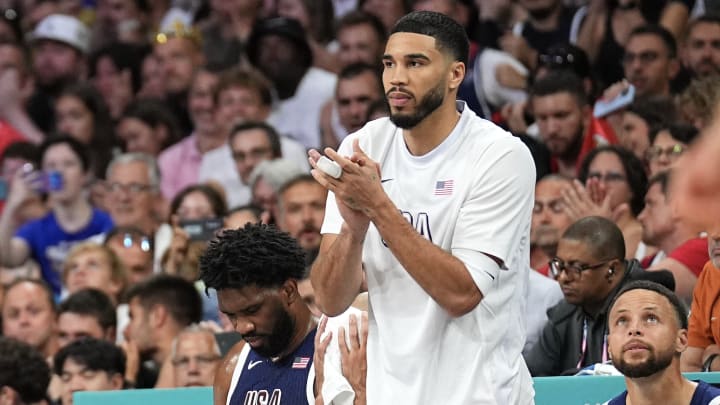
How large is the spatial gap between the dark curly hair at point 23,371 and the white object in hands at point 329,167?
13.0 feet

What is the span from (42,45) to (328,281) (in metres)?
9.29

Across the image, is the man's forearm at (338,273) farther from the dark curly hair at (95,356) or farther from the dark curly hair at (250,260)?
the dark curly hair at (95,356)

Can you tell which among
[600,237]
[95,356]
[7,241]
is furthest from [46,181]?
[600,237]

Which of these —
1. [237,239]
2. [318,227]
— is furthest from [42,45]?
[237,239]

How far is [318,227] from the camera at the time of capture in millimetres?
7949

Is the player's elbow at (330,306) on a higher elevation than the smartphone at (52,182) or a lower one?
lower

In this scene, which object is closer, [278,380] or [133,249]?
[278,380]

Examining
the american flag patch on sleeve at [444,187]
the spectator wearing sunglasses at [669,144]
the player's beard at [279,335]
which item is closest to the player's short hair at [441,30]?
the american flag patch on sleeve at [444,187]

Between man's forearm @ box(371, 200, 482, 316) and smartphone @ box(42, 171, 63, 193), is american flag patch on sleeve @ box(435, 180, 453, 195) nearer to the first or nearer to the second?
man's forearm @ box(371, 200, 482, 316)

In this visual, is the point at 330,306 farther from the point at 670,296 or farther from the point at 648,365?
the point at 670,296

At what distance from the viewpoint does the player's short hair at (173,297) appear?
7.93 m

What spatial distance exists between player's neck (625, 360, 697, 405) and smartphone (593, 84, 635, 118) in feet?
14.1

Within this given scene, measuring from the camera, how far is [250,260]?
4586 millimetres

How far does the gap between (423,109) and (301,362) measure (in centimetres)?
135
